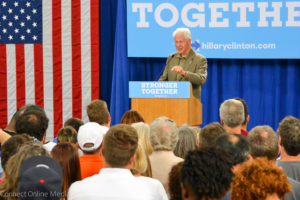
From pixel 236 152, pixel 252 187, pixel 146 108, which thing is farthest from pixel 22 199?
pixel 146 108

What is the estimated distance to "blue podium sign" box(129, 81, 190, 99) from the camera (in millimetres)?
5096

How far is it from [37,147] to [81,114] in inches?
235

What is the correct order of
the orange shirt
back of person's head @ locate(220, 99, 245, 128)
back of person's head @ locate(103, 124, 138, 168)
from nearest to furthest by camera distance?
1. back of person's head @ locate(103, 124, 138, 168)
2. the orange shirt
3. back of person's head @ locate(220, 99, 245, 128)

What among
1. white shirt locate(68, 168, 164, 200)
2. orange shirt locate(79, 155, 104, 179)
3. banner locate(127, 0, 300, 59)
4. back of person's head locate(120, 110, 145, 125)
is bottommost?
orange shirt locate(79, 155, 104, 179)

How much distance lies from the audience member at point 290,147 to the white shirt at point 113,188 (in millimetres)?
1074

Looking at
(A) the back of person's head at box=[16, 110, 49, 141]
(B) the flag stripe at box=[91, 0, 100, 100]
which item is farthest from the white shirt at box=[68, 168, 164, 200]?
(B) the flag stripe at box=[91, 0, 100, 100]

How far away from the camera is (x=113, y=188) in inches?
81.1

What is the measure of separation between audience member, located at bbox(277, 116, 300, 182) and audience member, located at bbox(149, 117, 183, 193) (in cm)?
67

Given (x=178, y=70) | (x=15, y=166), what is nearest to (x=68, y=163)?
(x=15, y=166)

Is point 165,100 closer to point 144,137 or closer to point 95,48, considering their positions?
point 144,137

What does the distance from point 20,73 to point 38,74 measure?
13.2 inches

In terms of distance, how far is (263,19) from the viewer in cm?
741

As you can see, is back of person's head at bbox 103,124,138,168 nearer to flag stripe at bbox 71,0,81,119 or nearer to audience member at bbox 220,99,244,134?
audience member at bbox 220,99,244,134

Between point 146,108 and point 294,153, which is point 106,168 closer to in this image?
point 294,153
